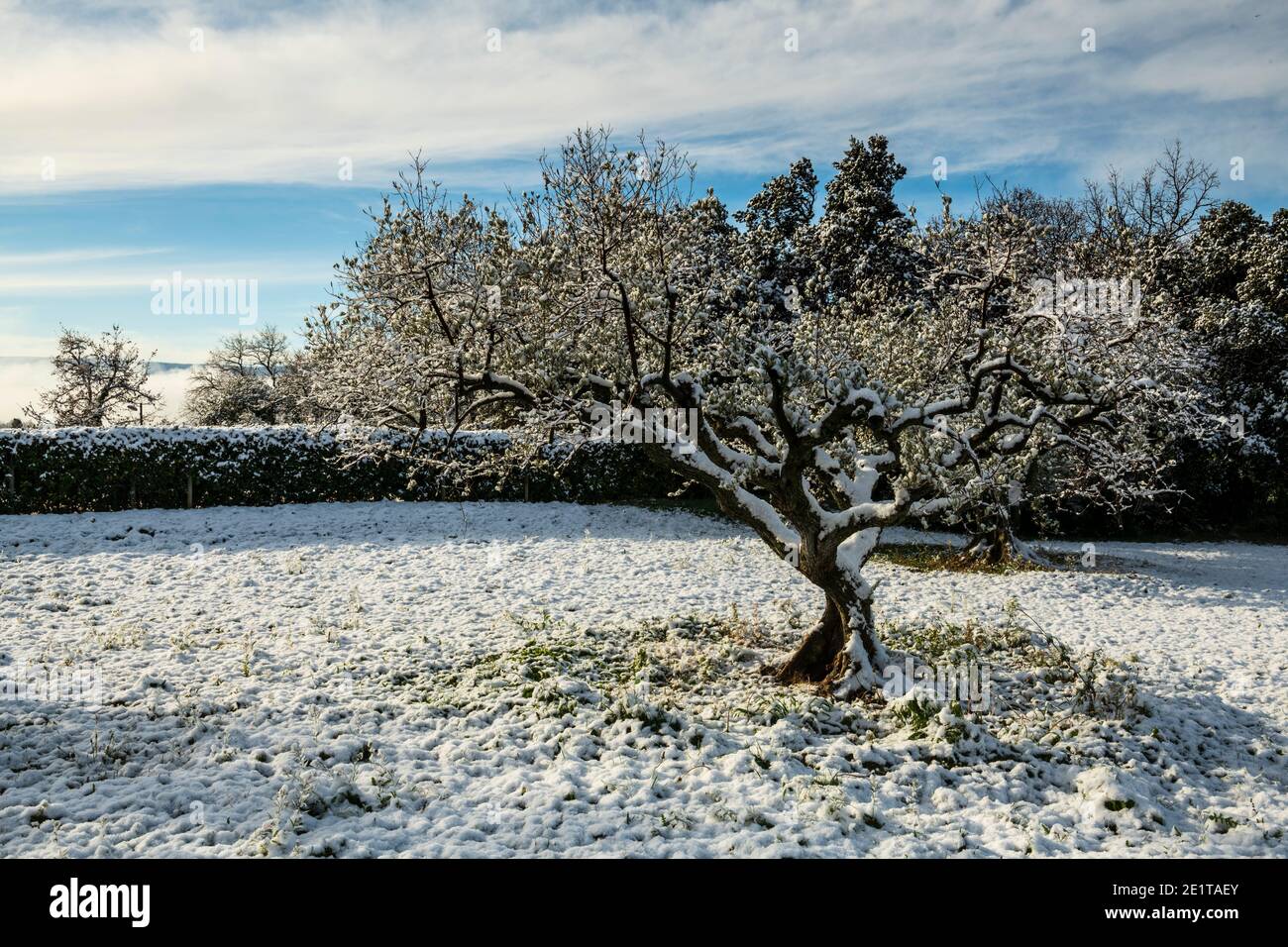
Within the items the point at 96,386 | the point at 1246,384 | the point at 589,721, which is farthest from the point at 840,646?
the point at 96,386

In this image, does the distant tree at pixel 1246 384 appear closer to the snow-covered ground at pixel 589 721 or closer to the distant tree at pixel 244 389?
the snow-covered ground at pixel 589 721

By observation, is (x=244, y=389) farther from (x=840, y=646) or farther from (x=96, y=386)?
(x=840, y=646)

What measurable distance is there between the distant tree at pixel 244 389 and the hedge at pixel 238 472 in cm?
1616

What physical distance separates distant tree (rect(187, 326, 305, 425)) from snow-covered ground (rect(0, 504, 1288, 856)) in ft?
88.3

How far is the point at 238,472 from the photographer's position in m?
21.0

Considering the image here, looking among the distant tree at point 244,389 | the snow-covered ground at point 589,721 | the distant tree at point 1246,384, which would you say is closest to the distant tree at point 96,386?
the distant tree at point 244,389

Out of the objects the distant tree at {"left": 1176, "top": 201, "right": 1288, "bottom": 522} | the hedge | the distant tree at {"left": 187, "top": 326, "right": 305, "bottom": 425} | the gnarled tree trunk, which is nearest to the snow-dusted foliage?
the gnarled tree trunk

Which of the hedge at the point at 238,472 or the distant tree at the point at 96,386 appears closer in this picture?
the hedge at the point at 238,472

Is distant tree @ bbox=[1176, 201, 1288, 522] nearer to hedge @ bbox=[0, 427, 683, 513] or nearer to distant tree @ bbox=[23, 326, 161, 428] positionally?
hedge @ bbox=[0, 427, 683, 513]

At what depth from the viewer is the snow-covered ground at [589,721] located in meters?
6.28

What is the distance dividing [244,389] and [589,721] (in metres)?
43.5

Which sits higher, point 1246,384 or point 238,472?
point 1246,384
